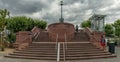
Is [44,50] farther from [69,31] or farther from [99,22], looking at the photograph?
[99,22]

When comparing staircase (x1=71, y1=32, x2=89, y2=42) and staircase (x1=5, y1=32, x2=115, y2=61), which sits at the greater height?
staircase (x1=71, y1=32, x2=89, y2=42)

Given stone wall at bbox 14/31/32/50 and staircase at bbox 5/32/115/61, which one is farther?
stone wall at bbox 14/31/32/50

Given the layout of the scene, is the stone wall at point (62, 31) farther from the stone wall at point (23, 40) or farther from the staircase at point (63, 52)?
the staircase at point (63, 52)

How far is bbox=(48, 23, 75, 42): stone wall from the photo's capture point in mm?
24750

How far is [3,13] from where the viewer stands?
32.6 m

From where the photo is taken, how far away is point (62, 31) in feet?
81.2

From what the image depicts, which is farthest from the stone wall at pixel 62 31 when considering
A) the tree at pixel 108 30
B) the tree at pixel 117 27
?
the tree at pixel 108 30

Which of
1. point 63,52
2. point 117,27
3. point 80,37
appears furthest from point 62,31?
point 117,27

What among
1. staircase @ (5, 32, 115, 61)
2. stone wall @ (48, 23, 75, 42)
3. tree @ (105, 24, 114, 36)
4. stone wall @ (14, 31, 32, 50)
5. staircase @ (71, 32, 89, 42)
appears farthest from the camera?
tree @ (105, 24, 114, 36)

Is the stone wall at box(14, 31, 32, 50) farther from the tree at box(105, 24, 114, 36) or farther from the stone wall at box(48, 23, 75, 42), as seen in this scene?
the tree at box(105, 24, 114, 36)

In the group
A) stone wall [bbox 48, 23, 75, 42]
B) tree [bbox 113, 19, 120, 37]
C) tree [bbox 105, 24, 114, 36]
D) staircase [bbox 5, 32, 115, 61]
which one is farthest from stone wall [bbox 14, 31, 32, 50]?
tree [bbox 105, 24, 114, 36]

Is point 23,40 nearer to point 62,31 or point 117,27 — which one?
point 62,31

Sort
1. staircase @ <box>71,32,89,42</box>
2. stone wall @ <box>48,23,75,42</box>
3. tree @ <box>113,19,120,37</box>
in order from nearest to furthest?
stone wall @ <box>48,23,75,42</box> < staircase @ <box>71,32,89,42</box> < tree @ <box>113,19,120,37</box>

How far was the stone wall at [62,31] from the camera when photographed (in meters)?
24.8
